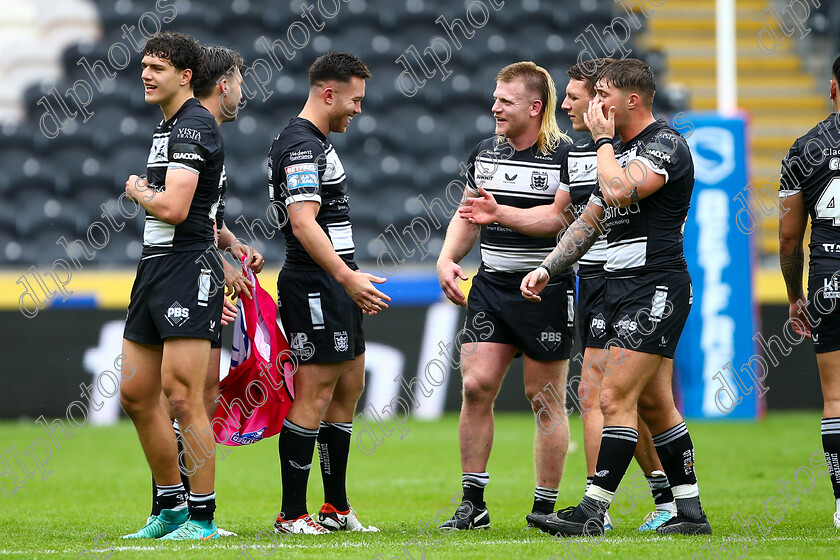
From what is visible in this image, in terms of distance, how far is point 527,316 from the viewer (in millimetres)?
5277

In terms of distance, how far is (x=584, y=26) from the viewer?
15945mm

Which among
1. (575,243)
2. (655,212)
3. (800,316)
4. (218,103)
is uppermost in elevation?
(218,103)

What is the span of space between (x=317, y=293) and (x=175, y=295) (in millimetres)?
770

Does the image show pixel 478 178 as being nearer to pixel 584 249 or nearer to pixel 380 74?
pixel 584 249

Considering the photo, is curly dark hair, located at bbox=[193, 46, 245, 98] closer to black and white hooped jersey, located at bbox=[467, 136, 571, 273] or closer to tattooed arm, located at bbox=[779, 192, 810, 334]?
black and white hooped jersey, located at bbox=[467, 136, 571, 273]

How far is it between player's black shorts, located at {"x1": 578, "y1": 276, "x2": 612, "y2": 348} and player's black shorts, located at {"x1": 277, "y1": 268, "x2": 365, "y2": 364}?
1.28 metres

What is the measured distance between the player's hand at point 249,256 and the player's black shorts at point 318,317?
0.81 ft

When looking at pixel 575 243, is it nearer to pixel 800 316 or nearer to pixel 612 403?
pixel 612 403

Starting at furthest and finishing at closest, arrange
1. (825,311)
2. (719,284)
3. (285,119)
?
(285,119), (719,284), (825,311)

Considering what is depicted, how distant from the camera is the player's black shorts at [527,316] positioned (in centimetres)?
528

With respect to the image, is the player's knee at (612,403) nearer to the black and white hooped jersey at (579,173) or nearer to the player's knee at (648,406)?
the player's knee at (648,406)

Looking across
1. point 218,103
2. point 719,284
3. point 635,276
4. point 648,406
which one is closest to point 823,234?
point 635,276

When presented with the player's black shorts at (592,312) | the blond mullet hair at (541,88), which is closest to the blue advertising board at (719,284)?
the player's black shorts at (592,312)

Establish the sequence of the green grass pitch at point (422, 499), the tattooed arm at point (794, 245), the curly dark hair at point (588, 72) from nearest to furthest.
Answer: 1. the green grass pitch at point (422, 499)
2. the tattooed arm at point (794, 245)
3. the curly dark hair at point (588, 72)
